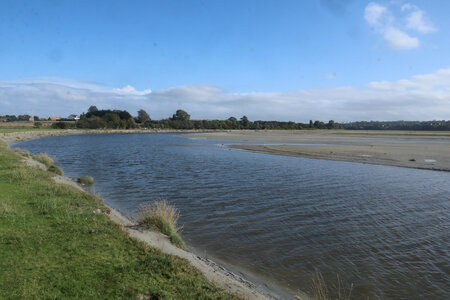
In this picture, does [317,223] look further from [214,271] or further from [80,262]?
[80,262]

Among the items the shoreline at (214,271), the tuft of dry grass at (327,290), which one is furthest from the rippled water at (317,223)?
the shoreline at (214,271)

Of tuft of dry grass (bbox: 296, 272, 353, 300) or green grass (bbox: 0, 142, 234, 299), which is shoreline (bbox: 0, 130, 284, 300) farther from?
tuft of dry grass (bbox: 296, 272, 353, 300)

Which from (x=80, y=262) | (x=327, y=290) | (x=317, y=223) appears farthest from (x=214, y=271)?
(x=317, y=223)

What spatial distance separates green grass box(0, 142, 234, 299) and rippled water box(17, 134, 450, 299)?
2724mm

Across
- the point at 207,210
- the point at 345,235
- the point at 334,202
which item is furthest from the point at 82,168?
the point at 345,235

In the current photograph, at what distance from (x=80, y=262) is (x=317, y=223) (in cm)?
943

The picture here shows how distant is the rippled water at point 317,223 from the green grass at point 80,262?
8.94ft

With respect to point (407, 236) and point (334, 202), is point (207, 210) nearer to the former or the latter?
point (334, 202)

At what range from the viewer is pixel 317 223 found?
1260cm

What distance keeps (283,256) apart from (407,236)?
534 cm

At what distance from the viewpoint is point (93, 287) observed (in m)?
5.77

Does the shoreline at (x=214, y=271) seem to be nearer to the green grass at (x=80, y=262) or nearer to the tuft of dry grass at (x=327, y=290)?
the green grass at (x=80, y=262)

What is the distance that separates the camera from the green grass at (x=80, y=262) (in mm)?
5672

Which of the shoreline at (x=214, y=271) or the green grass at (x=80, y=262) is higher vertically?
the green grass at (x=80, y=262)
